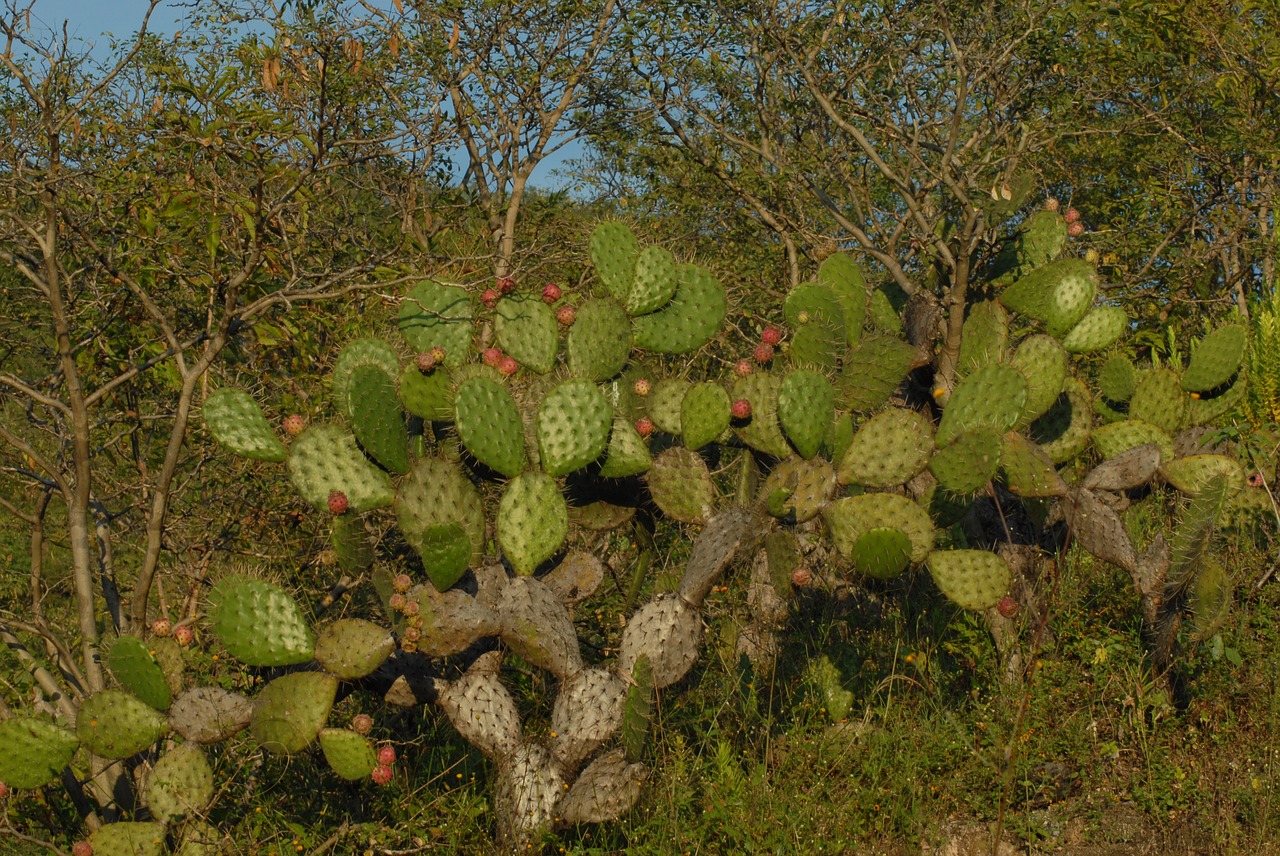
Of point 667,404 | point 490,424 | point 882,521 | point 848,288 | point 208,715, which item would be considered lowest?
point 882,521

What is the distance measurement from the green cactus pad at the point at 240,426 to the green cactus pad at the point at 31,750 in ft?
3.15

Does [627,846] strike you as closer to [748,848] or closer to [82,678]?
[748,848]

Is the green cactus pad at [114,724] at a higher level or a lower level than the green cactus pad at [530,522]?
lower

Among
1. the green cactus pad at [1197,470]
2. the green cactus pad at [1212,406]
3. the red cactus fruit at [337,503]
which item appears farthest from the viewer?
the green cactus pad at [1212,406]

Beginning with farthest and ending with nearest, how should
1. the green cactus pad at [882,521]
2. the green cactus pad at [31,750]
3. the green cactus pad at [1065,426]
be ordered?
the green cactus pad at [1065,426] < the green cactus pad at [882,521] < the green cactus pad at [31,750]

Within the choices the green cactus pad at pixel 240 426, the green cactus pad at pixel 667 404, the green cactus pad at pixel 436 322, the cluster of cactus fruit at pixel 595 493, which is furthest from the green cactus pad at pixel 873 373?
the green cactus pad at pixel 240 426

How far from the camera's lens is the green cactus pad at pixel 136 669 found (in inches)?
130

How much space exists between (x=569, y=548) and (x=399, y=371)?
2.76ft

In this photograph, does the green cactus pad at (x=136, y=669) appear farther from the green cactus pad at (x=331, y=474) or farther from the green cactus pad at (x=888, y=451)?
the green cactus pad at (x=888, y=451)

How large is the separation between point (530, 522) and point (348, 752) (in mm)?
850

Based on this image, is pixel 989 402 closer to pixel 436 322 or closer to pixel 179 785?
pixel 436 322

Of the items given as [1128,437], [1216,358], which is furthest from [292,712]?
[1216,358]

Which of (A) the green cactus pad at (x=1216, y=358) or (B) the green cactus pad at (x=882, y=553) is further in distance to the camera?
(A) the green cactus pad at (x=1216, y=358)

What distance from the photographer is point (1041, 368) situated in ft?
14.2
